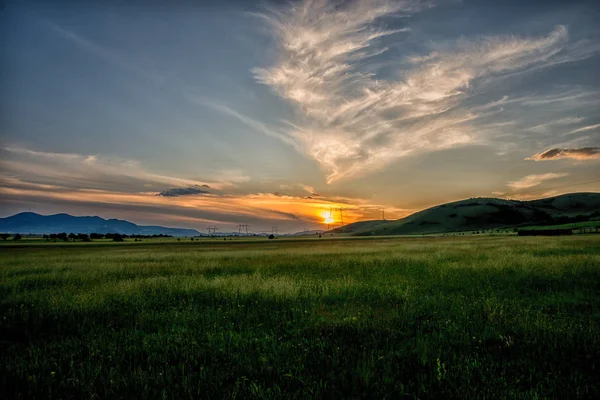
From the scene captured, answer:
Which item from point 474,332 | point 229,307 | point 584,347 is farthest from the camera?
point 229,307

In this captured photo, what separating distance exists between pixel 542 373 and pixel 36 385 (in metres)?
7.85

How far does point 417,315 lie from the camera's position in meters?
7.80

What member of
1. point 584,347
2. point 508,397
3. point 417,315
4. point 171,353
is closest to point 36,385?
point 171,353

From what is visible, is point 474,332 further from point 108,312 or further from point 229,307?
point 108,312

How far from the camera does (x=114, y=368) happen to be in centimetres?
508

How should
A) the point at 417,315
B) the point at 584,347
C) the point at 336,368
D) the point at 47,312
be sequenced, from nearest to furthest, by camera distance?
the point at 336,368 < the point at 584,347 < the point at 417,315 < the point at 47,312

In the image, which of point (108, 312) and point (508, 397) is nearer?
point (508, 397)

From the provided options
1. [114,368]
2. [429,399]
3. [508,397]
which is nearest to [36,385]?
[114,368]

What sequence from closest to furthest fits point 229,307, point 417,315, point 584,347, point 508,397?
point 508,397 < point 584,347 < point 417,315 < point 229,307

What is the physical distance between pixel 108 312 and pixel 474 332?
31.6 feet

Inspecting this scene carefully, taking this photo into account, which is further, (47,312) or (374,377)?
(47,312)

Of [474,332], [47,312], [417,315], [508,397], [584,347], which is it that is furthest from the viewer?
[47,312]

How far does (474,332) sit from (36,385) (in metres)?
7.97

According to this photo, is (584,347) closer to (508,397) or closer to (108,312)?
(508,397)
